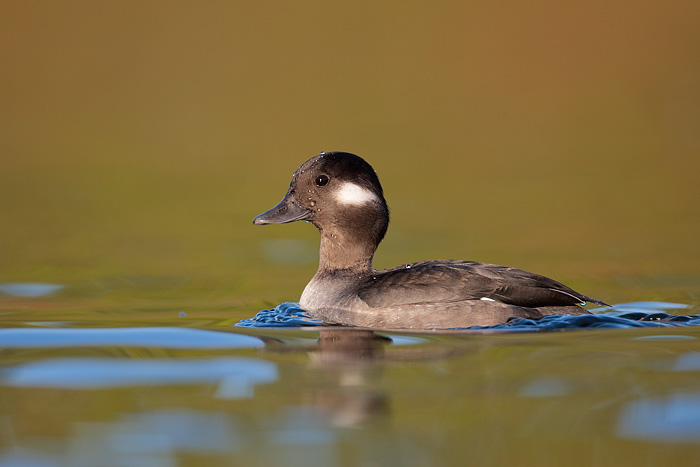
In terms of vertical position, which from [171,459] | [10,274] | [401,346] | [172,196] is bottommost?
[171,459]

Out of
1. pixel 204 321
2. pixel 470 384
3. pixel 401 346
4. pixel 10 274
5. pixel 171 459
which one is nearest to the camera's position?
pixel 171 459

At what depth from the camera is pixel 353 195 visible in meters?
8.15

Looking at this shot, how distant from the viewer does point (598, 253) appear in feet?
34.6

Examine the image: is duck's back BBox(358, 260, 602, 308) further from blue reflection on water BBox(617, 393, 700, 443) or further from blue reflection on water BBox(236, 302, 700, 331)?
blue reflection on water BBox(617, 393, 700, 443)

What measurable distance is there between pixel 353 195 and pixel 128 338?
2503 millimetres

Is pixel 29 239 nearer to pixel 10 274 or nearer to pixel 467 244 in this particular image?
pixel 10 274

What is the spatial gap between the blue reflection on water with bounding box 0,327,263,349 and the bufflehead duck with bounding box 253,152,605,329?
1201mm

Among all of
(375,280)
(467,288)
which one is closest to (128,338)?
(375,280)

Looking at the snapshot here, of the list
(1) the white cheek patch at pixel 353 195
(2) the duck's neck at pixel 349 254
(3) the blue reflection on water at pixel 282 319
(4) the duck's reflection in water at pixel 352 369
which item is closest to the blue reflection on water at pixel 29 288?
(3) the blue reflection on water at pixel 282 319

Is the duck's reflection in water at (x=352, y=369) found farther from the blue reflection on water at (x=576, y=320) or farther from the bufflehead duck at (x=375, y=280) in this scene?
the blue reflection on water at (x=576, y=320)

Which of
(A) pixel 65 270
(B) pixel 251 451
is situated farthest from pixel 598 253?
(B) pixel 251 451

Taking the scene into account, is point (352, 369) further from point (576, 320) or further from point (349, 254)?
point (349, 254)

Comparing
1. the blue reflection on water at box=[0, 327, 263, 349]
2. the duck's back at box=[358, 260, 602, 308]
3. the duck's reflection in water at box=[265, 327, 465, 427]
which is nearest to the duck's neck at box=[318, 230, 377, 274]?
the duck's back at box=[358, 260, 602, 308]

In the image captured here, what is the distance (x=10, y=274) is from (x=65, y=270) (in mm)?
532
